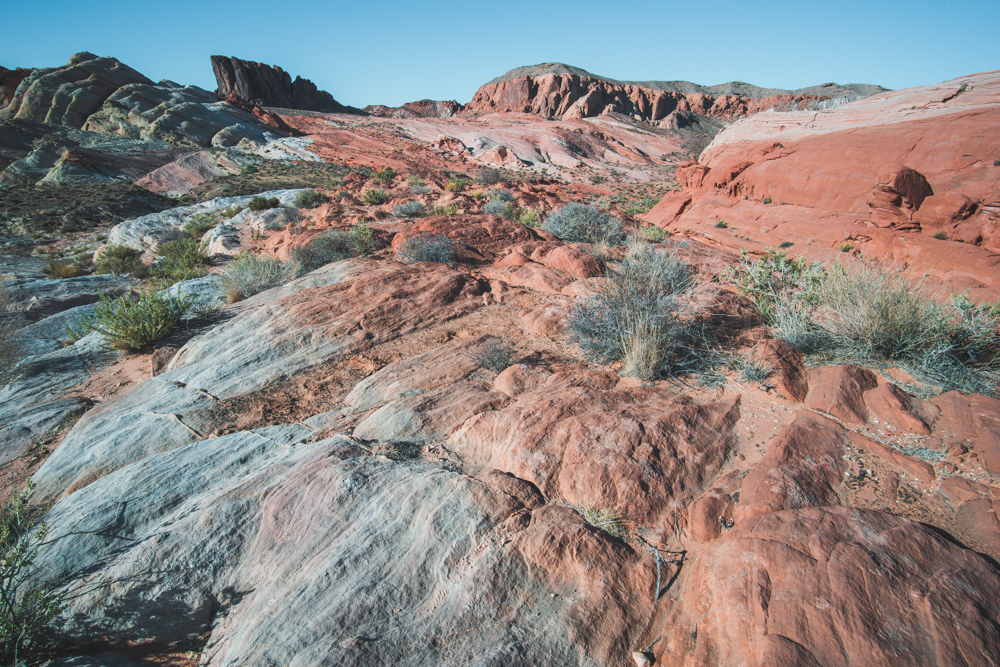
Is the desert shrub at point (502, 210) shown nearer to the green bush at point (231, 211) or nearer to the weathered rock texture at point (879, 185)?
the weathered rock texture at point (879, 185)

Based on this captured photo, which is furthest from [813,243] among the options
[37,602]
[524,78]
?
[524,78]

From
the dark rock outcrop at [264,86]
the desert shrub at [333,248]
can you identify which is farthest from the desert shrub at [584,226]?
the dark rock outcrop at [264,86]

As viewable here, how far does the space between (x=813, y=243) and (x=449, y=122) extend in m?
46.7

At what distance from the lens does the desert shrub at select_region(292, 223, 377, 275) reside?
→ 8.40 m

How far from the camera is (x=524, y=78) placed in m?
70.1

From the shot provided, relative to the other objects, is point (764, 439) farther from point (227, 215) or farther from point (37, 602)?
point (227, 215)

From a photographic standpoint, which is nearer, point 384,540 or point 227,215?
point 384,540

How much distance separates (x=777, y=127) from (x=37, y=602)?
2294 cm

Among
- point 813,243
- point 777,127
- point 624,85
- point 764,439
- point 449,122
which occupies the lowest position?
point 813,243

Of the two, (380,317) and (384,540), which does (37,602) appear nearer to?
(384,540)

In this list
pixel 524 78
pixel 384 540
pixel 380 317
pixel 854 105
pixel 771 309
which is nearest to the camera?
pixel 384 540

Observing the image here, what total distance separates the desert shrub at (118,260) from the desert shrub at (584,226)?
39.3 ft

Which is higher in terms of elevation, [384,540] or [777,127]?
[777,127]

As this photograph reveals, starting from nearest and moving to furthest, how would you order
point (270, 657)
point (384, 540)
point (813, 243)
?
point (270, 657), point (384, 540), point (813, 243)
